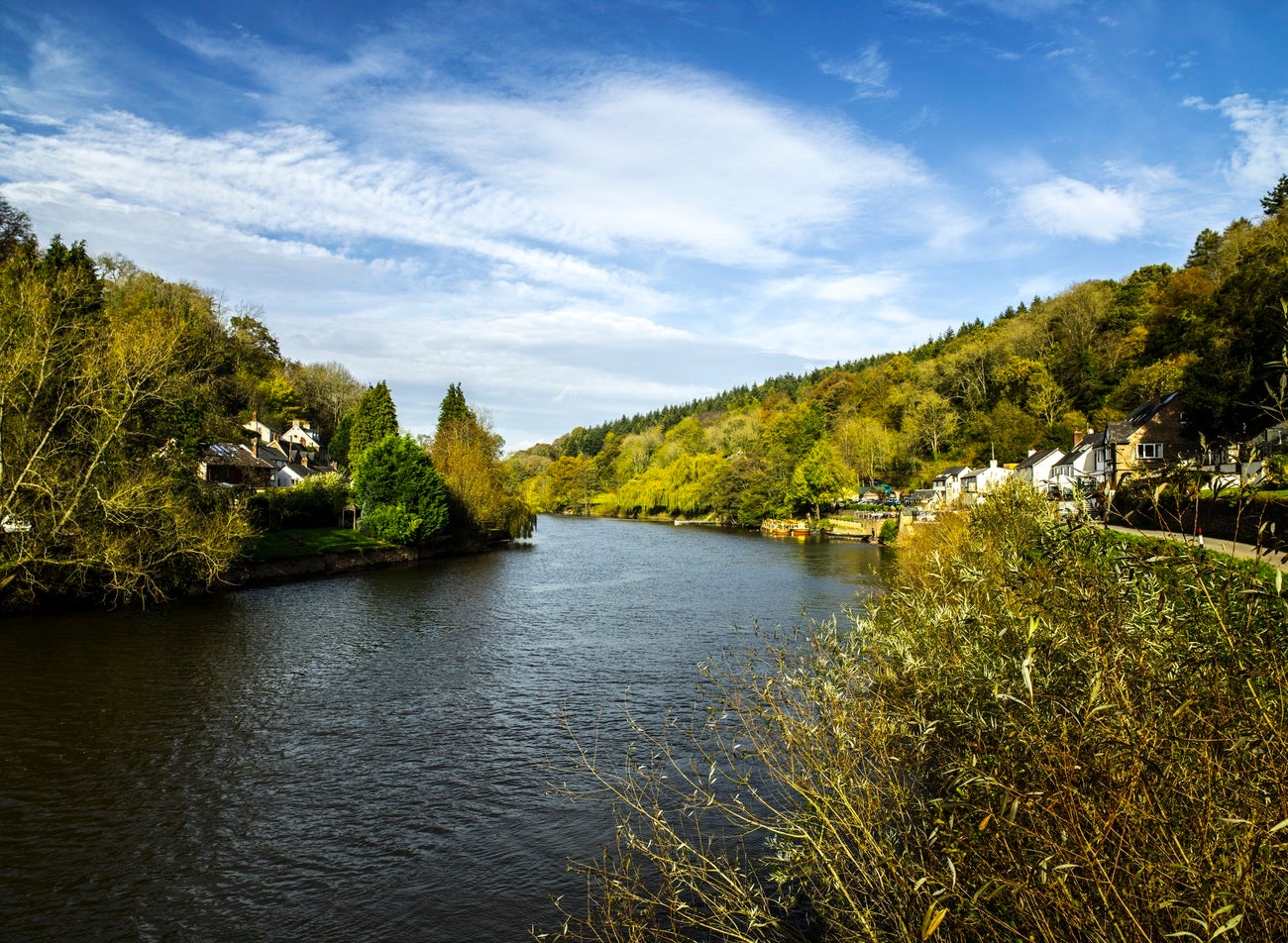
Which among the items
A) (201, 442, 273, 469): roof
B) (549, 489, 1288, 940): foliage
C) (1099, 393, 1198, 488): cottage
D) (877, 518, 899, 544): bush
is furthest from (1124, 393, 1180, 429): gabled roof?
(201, 442, 273, 469): roof

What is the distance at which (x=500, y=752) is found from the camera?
14492mm

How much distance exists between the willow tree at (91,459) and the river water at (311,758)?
5.80 feet

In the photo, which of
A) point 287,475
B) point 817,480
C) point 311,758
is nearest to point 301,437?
point 287,475

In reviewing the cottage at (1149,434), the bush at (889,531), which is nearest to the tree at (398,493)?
the bush at (889,531)

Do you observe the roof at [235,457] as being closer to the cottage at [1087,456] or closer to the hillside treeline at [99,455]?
the hillside treeline at [99,455]

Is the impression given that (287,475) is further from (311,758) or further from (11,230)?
(311,758)

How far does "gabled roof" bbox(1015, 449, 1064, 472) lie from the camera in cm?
6644

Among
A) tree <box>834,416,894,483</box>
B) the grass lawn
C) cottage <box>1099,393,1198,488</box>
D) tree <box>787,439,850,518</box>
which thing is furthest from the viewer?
tree <box>834,416,894,483</box>

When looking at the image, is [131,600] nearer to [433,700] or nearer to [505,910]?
[433,700]

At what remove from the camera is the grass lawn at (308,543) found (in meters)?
36.7

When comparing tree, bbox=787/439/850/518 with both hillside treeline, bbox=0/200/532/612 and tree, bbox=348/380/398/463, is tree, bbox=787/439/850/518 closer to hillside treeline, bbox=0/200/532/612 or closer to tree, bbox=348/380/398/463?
tree, bbox=348/380/398/463

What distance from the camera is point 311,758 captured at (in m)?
14.2

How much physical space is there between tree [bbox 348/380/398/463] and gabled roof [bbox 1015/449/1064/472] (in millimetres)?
56874

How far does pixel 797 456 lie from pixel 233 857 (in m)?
90.4
